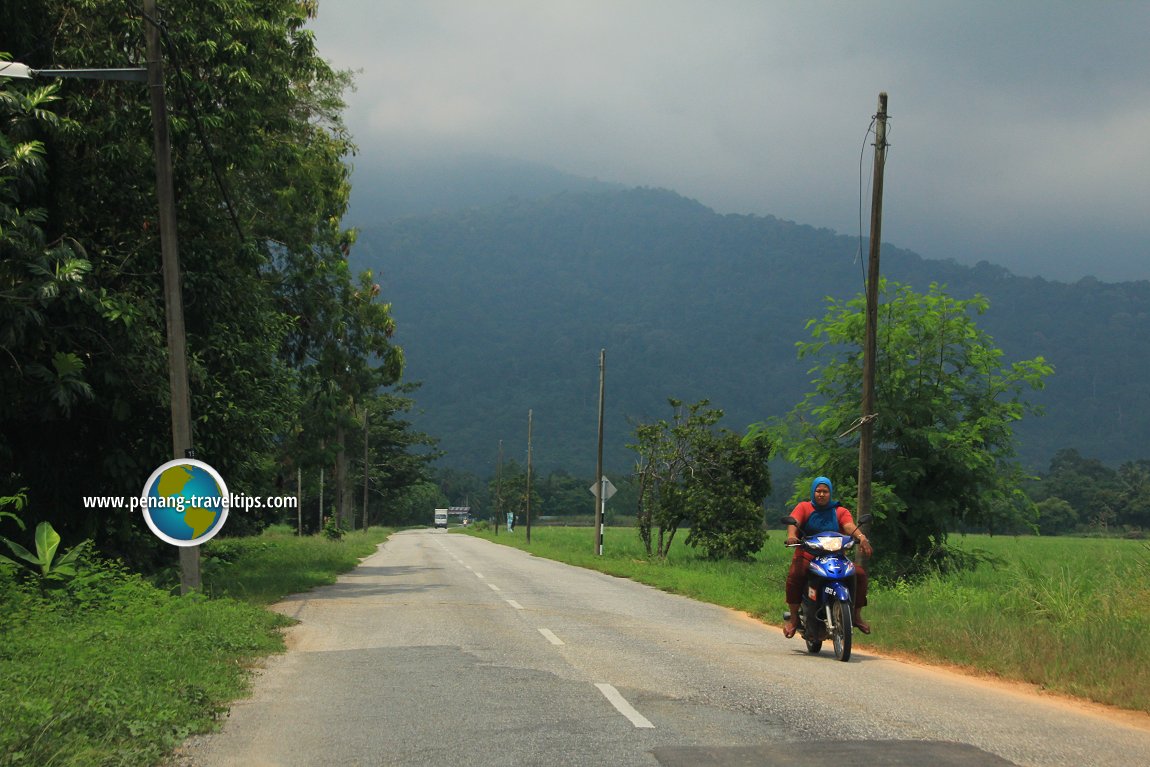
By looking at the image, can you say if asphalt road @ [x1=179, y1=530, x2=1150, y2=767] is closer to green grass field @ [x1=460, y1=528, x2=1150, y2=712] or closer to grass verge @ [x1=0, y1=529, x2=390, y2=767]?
grass verge @ [x1=0, y1=529, x2=390, y2=767]

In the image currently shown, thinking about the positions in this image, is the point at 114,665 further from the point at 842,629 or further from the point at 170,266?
the point at 170,266

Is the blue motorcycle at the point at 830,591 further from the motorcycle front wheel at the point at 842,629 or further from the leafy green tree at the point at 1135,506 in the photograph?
the leafy green tree at the point at 1135,506

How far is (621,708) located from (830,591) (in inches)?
172

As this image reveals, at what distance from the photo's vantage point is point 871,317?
735 inches

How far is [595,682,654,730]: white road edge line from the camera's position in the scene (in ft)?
25.0

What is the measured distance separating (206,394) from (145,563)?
4048 millimetres

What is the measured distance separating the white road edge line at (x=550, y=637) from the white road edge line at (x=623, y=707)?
10.5ft

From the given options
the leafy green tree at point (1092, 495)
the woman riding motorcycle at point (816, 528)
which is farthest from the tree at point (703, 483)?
the leafy green tree at point (1092, 495)

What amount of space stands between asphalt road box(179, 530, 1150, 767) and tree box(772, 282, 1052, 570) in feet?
30.7

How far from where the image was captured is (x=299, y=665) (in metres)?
10.8

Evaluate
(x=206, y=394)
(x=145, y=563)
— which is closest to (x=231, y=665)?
(x=206, y=394)

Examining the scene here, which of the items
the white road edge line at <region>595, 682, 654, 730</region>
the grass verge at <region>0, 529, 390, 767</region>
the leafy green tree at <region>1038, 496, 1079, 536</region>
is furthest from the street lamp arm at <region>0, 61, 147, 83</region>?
the leafy green tree at <region>1038, 496, 1079, 536</region>

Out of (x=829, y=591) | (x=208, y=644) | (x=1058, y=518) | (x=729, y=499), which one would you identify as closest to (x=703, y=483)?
(x=729, y=499)

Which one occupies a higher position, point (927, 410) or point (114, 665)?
point (927, 410)
